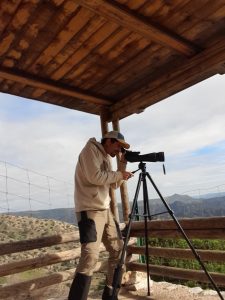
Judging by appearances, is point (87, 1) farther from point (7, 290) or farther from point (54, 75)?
point (7, 290)

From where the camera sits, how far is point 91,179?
10.4 feet

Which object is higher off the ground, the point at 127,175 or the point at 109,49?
the point at 109,49

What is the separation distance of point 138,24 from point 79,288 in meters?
2.35

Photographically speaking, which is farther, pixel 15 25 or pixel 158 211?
pixel 158 211

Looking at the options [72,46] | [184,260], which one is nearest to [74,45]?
[72,46]

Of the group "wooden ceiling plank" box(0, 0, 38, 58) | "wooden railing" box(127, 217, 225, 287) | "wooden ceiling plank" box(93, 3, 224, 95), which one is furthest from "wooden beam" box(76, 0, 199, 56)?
"wooden railing" box(127, 217, 225, 287)

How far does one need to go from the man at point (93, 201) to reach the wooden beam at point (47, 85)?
3.38ft

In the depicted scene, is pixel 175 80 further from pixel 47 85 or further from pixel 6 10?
pixel 6 10

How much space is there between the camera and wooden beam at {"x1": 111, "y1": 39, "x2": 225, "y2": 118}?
353cm

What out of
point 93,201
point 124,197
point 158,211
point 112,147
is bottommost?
point 158,211

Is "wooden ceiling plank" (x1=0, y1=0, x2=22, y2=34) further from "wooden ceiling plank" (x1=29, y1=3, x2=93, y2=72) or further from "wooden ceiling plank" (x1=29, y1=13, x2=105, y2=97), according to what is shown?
"wooden ceiling plank" (x1=29, y1=13, x2=105, y2=97)

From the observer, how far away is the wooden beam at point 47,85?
3740 millimetres

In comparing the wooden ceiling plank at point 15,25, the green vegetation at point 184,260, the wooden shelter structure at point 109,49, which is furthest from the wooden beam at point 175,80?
the green vegetation at point 184,260

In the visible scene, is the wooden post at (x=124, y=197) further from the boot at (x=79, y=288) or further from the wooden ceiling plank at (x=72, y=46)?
the boot at (x=79, y=288)
